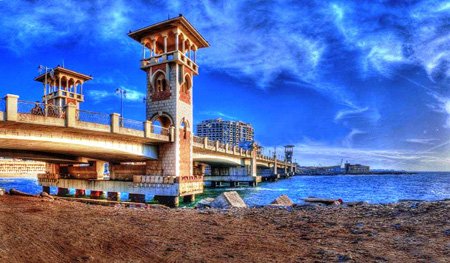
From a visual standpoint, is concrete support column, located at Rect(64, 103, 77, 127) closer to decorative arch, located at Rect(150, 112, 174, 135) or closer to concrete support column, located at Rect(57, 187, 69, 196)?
decorative arch, located at Rect(150, 112, 174, 135)

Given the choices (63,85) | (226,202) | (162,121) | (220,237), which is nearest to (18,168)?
(63,85)

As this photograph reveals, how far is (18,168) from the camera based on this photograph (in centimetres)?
12250

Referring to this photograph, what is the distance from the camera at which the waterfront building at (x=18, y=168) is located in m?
118

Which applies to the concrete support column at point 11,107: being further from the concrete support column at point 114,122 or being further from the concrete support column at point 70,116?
the concrete support column at point 114,122

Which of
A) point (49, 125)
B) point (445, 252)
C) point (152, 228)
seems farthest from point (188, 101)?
point (445, 252)

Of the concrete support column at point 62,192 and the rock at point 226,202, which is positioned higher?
the rock at point 226,202

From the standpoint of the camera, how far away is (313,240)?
739cm

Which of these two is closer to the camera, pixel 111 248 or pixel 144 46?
pixel 111 248

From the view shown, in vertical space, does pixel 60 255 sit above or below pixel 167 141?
below

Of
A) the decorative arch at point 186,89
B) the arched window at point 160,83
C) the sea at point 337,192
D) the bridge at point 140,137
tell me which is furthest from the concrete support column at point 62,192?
the decorative arch at point 186,89

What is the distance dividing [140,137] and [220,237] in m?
18.0

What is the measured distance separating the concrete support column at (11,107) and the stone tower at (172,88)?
12.3 m

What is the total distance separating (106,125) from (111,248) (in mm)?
16525

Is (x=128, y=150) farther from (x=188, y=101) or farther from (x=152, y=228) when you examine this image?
(x=152, y=228)
